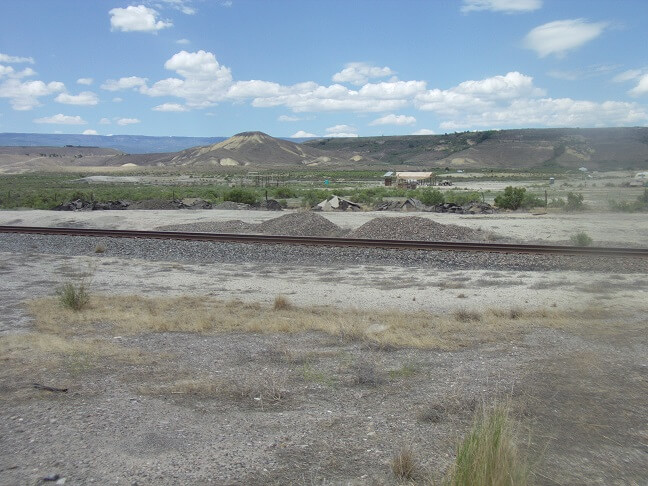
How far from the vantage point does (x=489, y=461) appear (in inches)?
171

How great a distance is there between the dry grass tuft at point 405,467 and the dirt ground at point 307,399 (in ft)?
0.27

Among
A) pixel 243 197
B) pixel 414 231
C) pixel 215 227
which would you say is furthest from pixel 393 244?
pixel 243 197

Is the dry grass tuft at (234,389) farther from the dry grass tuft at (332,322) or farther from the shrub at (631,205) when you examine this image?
the shrub at (631,205)

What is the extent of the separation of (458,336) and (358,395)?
3.62m

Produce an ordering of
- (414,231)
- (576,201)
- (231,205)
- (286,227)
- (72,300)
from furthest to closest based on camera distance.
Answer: (231,205) → (286,227) → (414,231) → (576,201) → (72,300)

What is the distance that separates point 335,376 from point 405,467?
2.90 m

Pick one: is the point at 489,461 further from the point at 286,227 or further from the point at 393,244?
the point at 286,227

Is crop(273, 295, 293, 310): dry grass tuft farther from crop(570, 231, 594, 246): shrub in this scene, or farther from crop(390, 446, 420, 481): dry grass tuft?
crop(570, 231, 594, 246): shrub

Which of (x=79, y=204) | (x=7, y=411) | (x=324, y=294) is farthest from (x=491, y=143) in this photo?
(x=7, y=411)

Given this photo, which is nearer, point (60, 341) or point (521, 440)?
point (521, 440)

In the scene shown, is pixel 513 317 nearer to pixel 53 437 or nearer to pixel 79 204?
pixel 53 437

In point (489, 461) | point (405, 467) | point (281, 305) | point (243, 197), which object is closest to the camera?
point (489, 461)

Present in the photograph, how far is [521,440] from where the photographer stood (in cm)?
580

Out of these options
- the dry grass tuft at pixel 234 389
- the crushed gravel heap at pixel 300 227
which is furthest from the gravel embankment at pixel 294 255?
the dry grass tuft at pixel 234 389
